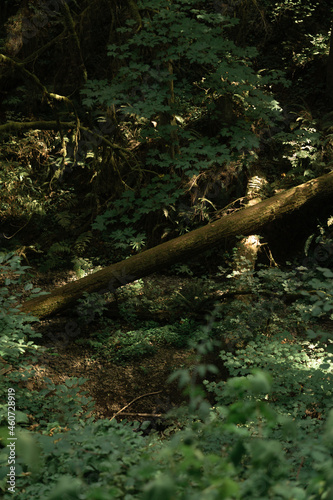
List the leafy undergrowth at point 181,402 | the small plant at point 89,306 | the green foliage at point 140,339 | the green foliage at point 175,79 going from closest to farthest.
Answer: the leafy undergrowth at point 181,402 < the green foliage at point 175,79 < the green foliage at point 140,339 < the small plant at point 89,306

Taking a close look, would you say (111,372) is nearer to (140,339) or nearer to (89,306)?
(140,339)

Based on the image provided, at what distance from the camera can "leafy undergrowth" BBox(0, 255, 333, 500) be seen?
1.44 metres

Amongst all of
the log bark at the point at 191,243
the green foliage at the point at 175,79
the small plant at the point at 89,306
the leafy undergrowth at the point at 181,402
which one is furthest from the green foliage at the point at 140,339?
the green foliage at the point at 175,79

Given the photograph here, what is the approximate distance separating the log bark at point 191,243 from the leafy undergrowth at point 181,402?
25.2 inches

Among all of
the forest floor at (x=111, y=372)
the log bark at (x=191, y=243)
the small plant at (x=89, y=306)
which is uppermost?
the log bark at (x=191, y=243)

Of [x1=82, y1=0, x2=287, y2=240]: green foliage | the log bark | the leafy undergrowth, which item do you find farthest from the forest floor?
[x1=82, y1=0, x2=287, y2=240]: green foliage

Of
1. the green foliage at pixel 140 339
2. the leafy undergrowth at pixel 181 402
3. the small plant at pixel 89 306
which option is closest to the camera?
the leafy undergrowth at pixel 181 402

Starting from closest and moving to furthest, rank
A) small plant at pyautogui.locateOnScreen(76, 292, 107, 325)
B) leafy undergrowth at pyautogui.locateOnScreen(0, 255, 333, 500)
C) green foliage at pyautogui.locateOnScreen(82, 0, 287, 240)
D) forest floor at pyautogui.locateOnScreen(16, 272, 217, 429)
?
leafy undergrowth at pyautogui.locateOnScreen(0, 255, 333, 500)
forest floor at pyautogui.locateOnScreen(16, 272, 217, 429)
green foliage at pyautogui.locateOnScreen(82, 0, 287, 240)
small plant at pyautogui.locateOnScreen(76, 292, 107, 325)

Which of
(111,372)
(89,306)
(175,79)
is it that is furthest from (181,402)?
(175,79)

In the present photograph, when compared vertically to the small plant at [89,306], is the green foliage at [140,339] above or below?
below

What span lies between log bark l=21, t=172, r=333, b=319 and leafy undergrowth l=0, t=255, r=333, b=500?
639 mm

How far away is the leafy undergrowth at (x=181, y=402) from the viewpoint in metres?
1.44

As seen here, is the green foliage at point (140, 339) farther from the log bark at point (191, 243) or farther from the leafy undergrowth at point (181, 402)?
the log bark at point (191, 243)

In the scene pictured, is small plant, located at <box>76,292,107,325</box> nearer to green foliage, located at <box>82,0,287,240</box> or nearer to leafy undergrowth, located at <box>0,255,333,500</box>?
leafy undergrowth, located at <box>0,255,333,500</box>
